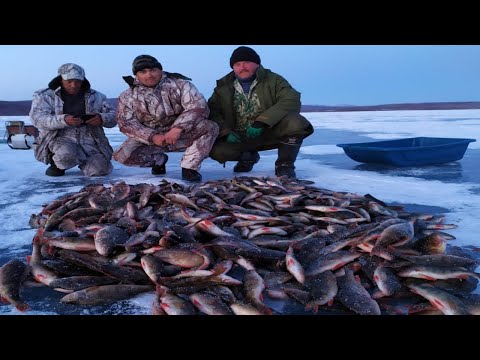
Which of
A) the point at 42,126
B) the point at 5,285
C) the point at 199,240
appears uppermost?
the point at 42,126

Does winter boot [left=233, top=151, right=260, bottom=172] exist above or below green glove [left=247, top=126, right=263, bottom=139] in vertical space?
below

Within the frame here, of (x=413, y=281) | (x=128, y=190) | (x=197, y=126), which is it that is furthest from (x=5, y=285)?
(x=197, y=126)

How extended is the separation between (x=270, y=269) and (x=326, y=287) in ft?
1.50

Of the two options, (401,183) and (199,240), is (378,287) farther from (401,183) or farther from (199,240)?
(401,183)

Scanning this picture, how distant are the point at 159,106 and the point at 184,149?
692 millimetres

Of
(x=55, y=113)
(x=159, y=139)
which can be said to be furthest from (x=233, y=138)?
(x=55, y=113)

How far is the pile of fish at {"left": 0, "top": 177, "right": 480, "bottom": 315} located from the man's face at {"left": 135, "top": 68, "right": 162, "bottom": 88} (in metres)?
2.61

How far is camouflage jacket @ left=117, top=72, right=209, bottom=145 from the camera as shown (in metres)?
5.95

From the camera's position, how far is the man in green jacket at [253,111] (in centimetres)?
613

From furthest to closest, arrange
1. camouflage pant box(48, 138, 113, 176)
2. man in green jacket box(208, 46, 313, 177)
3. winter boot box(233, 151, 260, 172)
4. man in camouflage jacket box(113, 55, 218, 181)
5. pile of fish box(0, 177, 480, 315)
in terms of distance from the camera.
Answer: winter boot box(233, 151, 260, 172)
camouflage pant box(48, 138, 113, 176)
man in green jacket box(208, 46, 313, 177)
man in camouflage jacket box(113, 55, 218, 181)
pile of fish box(0, 177, 480, 315)

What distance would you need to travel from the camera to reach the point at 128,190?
14.2 ft

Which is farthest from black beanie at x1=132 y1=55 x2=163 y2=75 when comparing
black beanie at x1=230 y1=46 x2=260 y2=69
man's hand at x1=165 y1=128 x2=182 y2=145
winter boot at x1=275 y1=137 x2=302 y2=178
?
winter boot at x1=275 y1=137 x2=302 y2=178

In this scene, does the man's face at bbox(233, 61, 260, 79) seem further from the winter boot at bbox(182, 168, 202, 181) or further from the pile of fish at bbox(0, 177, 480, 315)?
the pile of fish at bbox(0, 177, 480, 315)

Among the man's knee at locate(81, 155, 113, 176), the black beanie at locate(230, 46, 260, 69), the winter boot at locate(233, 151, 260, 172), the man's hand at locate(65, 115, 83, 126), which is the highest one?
the black beanie at locate(230, 46, 260, 69)
